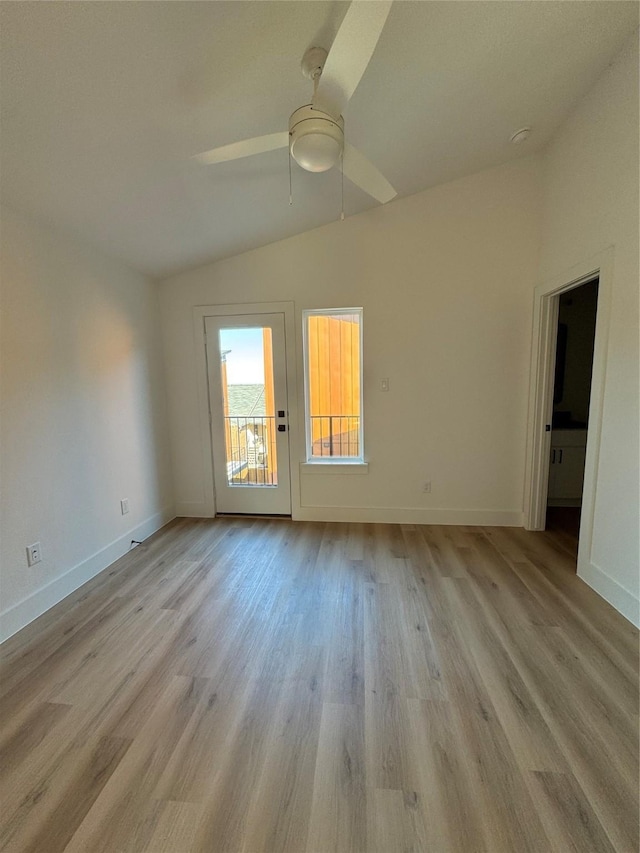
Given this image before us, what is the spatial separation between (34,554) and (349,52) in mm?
2858

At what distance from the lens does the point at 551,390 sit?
3018mm

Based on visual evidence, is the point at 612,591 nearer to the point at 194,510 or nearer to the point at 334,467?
the point at 334,467

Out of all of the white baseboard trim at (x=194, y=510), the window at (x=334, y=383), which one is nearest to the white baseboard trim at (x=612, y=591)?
the window at (x=334, y=383)

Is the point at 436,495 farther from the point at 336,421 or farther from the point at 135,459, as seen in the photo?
the point at 135,459

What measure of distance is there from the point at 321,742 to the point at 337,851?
0.32 m

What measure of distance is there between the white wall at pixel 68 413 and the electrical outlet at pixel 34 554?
0.03m

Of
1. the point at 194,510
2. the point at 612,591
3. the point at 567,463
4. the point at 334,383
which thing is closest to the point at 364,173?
the point at 334,383

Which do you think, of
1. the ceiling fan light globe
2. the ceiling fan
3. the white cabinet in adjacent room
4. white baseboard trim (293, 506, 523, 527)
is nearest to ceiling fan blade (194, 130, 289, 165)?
the ceiling fan

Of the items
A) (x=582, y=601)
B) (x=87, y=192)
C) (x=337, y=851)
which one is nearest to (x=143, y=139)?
(x=87, y=192)

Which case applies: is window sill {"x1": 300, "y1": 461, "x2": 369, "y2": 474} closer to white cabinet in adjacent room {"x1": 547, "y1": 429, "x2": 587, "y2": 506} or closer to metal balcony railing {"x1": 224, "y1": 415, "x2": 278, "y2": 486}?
metal balcony railing {"x1": 224, "y1": 415, "x2": 278, "y2": 486}

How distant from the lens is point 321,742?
1339mm

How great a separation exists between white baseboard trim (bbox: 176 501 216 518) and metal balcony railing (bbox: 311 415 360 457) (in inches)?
48.5

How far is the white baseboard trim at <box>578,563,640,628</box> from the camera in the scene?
1.95 metres

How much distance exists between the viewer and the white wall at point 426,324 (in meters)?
3.03
